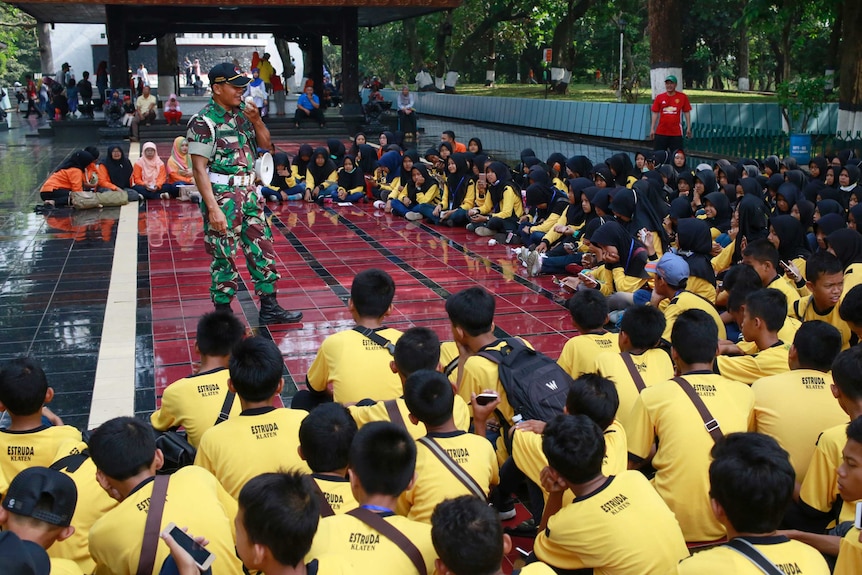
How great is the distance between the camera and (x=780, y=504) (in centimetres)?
280

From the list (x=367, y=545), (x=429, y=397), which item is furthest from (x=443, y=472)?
(x=367, y=545)

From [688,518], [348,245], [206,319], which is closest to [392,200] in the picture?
[348,245]

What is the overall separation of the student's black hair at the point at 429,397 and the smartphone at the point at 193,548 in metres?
1.09

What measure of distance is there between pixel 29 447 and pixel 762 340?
342cm

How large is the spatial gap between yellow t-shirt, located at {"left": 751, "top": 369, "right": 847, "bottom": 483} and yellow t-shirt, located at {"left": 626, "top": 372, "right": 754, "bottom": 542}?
79 millimetres

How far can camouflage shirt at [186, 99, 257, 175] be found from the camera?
6668 millimetres

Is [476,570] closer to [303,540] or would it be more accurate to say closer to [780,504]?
[303,540]

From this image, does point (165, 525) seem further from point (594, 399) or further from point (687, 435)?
point (687, 435)

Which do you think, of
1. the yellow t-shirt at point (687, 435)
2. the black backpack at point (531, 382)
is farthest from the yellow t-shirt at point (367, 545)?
the black backpack at point (531, 382)

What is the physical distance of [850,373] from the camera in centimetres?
361

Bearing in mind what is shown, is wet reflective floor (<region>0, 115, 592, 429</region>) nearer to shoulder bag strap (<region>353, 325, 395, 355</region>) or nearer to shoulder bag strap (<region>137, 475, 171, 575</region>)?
shoulder bag strap (<region>353, 325, 395, 355</region>)

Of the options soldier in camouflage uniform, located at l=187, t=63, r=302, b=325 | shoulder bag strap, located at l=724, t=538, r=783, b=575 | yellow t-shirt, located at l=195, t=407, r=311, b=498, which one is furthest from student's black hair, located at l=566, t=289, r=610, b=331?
soldier in camouflage uniform, located at l=187, t=63, r=302, b=325

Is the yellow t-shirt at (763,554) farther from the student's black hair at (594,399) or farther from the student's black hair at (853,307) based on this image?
the student's black hair at (853,307)

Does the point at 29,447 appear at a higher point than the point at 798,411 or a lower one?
lower
